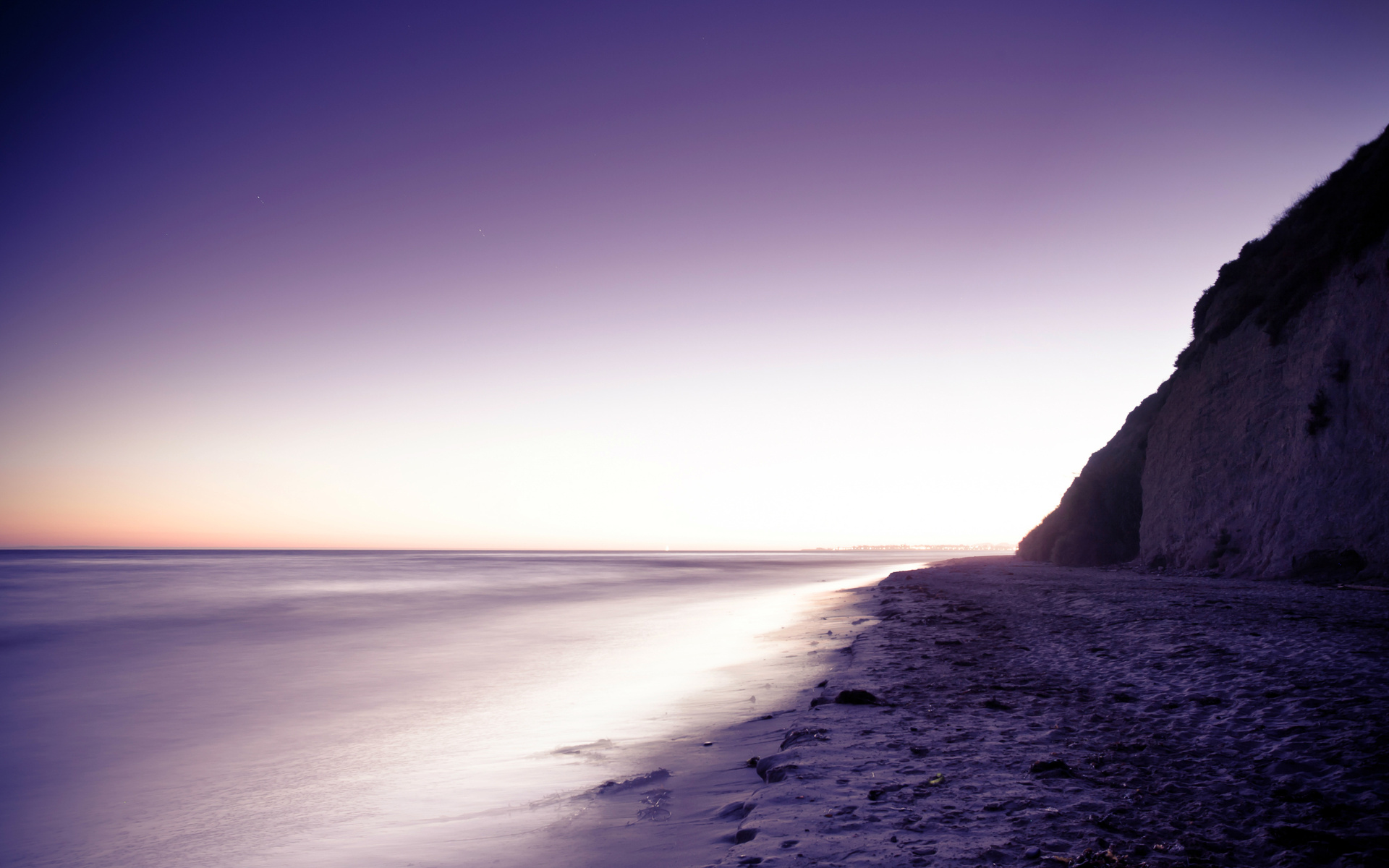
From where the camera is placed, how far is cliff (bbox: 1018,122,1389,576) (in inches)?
575

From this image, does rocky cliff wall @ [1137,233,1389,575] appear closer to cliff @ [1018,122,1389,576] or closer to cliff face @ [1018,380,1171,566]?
cliff @ [1018,122,1389,576]

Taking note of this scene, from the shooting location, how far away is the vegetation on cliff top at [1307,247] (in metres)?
16.8

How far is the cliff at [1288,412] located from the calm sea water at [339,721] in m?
12.6

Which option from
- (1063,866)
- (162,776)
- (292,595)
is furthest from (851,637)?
(292,595)

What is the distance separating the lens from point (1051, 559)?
1319 inches

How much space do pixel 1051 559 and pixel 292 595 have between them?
43172mm

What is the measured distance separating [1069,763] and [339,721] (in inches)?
407

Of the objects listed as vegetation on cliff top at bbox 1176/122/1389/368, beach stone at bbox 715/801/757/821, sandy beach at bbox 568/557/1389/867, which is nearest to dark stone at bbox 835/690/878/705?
sandy beach at bbox 568/557/1389/867

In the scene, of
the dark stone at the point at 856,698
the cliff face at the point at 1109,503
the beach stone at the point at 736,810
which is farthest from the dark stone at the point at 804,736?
the cliff face at the point at 1109,503

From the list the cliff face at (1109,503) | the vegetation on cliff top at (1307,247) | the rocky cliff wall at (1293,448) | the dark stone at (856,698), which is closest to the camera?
the dark stone at (856,698)

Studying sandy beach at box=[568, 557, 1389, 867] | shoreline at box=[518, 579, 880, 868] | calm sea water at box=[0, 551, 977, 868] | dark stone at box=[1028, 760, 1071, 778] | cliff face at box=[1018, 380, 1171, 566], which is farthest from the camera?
cliff face at box=[1018, 380, 1171, 566]

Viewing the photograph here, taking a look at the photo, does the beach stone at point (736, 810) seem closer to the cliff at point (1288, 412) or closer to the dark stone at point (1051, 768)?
the dark stone at point (1051, 768)

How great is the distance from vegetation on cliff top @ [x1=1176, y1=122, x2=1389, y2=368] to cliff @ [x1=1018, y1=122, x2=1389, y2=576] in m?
0.06

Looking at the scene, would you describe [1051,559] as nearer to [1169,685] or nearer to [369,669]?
[1169,685]
